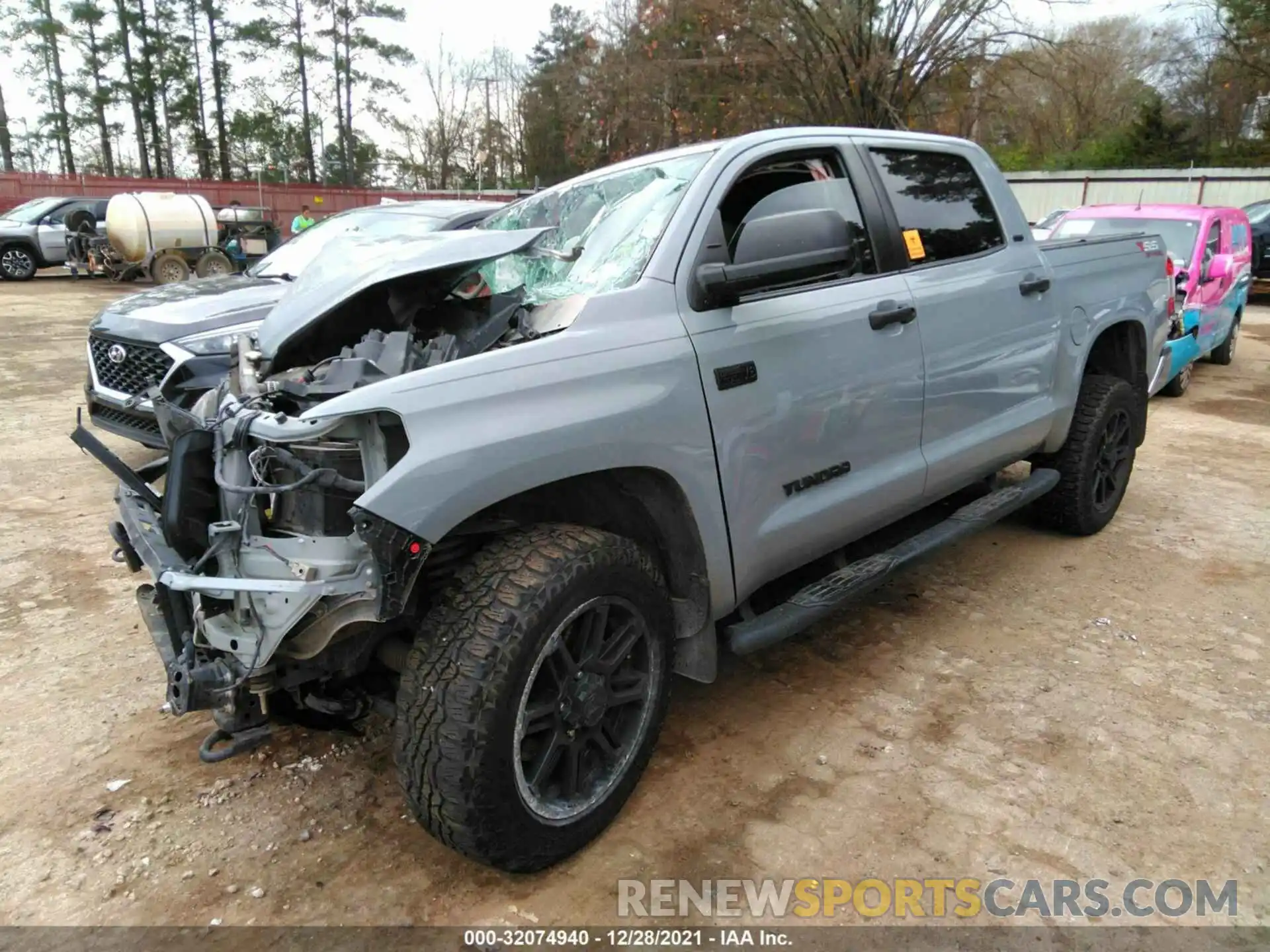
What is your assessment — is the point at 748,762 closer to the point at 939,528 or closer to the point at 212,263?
the point at 939,528

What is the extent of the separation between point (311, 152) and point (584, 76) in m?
14.5

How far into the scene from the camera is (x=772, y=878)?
2434mm

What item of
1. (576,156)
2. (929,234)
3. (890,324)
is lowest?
(890,324)

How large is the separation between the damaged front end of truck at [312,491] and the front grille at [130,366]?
9.74 ft

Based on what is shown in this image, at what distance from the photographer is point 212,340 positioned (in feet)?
17.7

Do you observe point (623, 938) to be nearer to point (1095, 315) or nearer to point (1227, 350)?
point (1095, 315)

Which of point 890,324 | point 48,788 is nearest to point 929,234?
point 890,324

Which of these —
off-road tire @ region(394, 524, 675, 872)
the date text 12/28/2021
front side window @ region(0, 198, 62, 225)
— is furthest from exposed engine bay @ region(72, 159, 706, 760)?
front side window @ region(0, 198, 62, 225)

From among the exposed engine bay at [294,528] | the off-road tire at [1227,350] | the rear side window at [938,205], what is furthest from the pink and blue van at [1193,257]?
the exposed engine bay at [294,528]

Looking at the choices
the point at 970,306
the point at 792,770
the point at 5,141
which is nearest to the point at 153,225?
the point at 970,306

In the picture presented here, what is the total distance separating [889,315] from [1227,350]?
32.2 ft

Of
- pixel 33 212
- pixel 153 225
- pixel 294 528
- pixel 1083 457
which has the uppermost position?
pixel 33 212

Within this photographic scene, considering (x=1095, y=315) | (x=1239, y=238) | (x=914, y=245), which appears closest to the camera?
(x=914, y=245)

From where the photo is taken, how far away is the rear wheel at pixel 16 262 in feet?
64.9
